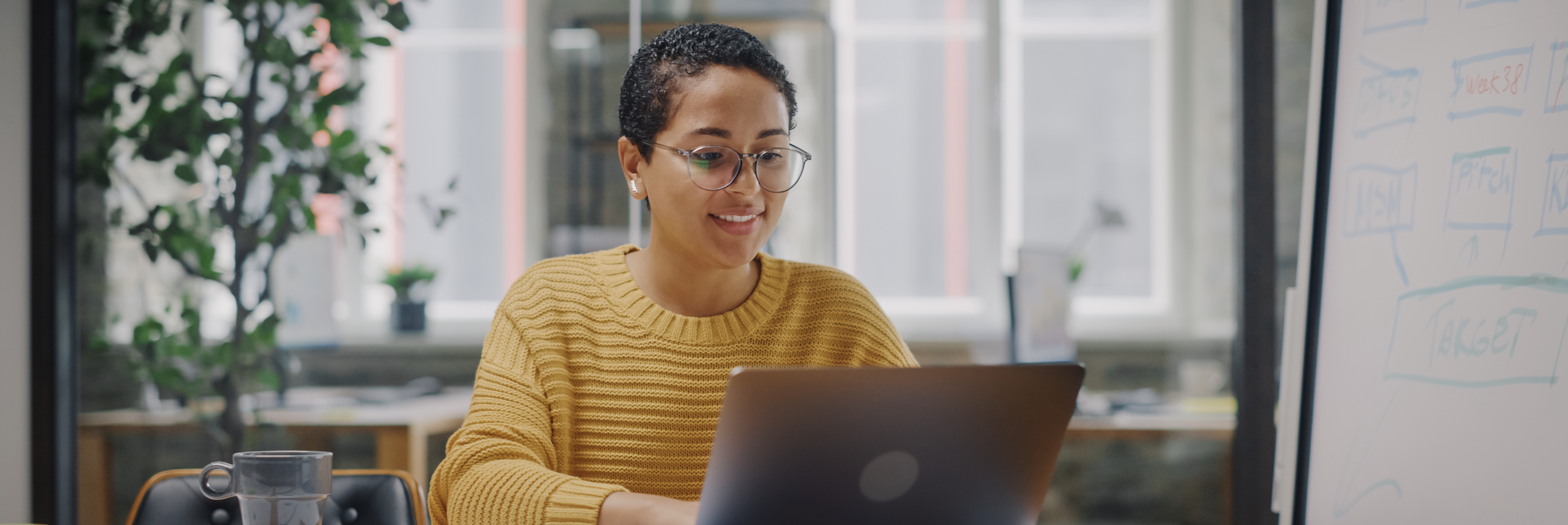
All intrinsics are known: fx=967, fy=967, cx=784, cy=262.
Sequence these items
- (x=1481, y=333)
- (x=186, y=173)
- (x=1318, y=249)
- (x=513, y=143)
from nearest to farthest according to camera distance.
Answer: (x=1481, y=333), (x=1318, y=249), (x=186, y=173), (x=513, y=143)

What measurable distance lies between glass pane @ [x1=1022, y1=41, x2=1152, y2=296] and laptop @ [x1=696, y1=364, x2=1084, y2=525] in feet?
9.76

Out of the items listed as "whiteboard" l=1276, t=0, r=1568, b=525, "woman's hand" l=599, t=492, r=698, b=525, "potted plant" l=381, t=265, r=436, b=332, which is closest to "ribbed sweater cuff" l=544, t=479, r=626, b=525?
"woman's hand" l=599, t=492, r=698, b=525

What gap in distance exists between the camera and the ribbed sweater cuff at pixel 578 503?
0.85 m

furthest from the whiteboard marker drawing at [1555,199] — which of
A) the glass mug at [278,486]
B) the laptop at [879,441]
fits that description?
the glass mug at [278,486]

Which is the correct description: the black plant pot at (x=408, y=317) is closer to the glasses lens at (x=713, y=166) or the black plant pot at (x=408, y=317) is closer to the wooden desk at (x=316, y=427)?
the wooden desk at (x=316, y=427)

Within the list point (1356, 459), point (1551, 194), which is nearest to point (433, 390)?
point (1356, 459)

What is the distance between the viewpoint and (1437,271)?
3.27ft

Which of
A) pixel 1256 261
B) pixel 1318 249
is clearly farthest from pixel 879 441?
pixel 1256 261

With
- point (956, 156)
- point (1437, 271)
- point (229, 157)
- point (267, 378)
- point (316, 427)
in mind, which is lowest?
point (316, 427)

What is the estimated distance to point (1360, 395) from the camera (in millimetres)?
1089

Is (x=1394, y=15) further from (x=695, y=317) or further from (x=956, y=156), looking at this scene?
(x=956, y=156)

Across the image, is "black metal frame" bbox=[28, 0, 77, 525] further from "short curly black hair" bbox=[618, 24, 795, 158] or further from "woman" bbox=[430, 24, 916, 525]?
→ "short curly black hair" bbox=[618, 24, 795, 158]

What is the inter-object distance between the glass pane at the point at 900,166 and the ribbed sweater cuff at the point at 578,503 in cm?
288

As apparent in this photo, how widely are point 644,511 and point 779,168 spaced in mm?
375
